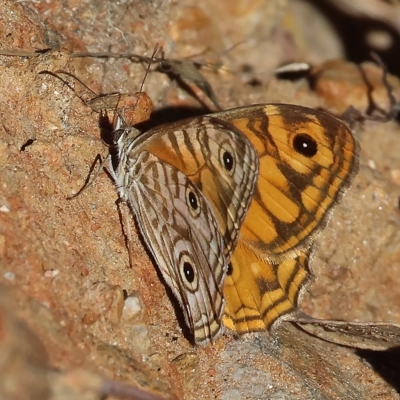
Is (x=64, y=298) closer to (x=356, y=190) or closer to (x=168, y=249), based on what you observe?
(x=168, y=249)

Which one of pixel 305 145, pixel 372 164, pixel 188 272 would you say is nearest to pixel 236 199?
pixel 188 272

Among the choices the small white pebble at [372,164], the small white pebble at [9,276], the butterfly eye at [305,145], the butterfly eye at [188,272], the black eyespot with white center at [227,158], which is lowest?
the small white pebble at [372,164]

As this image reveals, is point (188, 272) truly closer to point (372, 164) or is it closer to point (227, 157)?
point (227, 157)

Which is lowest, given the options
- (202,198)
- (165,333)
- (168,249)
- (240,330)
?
(240,330)

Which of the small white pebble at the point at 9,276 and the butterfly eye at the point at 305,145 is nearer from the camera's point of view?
the small white pebble at the point at 9,276

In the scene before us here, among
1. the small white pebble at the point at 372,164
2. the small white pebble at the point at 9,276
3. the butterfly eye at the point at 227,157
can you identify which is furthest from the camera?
the small white pebble at the point at 372,164

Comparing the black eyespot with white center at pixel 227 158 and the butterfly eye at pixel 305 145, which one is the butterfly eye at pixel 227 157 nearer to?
the black eyespot with white center at pixel 227 158

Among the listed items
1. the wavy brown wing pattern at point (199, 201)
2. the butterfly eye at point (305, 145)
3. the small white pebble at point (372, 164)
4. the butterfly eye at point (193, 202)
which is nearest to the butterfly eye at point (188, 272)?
the wavy brown wing pattern at point (199, 201)

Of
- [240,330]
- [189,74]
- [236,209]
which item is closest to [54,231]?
[236,209]

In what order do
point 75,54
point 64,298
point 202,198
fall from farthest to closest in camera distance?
point 75,54, point 202,198, point 64,298
